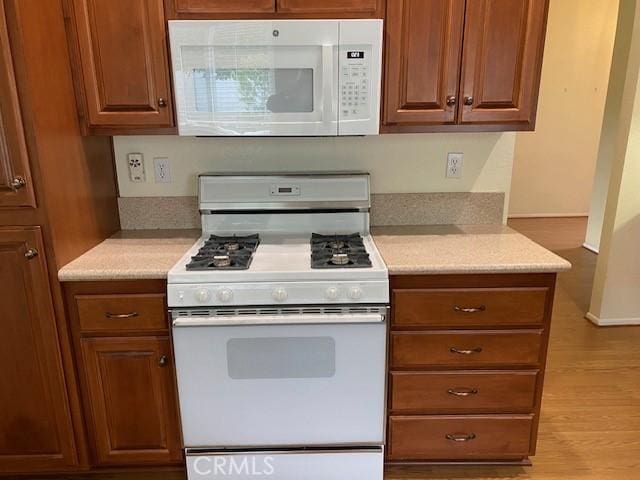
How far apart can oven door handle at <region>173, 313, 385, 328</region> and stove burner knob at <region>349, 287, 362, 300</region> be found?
6 centimetres

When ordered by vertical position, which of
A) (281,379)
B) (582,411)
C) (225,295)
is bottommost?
(582,411)

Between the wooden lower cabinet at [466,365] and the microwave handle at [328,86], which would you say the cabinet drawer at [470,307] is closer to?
the wooden lower cabinet at [466,365]

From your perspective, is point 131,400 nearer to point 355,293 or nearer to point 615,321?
point 355,293

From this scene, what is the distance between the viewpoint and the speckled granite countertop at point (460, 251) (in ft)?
5.49

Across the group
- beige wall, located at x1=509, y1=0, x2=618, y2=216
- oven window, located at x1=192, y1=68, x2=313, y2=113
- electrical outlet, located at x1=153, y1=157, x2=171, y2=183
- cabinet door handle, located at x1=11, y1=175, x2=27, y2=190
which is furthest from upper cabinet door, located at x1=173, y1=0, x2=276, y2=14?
beige wall, located at x1=509, y1=0, x2=618, y2=216

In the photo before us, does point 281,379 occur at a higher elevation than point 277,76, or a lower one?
lower

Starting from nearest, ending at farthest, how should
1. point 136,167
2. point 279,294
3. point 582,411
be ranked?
point 279,294 → point 136,167 → point 582,411

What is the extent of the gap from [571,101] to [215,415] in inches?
215

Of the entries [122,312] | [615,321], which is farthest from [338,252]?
[615,321]

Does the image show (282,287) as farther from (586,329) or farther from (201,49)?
(586,329)

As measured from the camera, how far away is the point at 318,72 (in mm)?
1716

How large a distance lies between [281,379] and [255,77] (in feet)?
3.61

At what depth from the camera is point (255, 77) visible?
1725mm

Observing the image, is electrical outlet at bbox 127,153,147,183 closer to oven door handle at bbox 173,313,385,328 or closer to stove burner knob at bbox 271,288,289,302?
oven door handle at bbox 173,313,385,328
